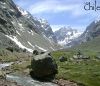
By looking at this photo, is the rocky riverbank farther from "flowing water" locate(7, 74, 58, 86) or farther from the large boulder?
the large boulder

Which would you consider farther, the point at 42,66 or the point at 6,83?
the point at 42,66

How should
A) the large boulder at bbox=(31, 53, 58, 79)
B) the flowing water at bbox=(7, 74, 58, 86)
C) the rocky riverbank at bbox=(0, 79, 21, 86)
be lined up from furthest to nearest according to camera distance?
the large boulder at bbox=(31, 53, 58, 79)
the flowing water at bbox=(7, 74, 58, 86)
the rocky riverbank at bbox=(0, 79, 21, 86)

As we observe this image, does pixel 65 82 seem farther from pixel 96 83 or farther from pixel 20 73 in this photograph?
pixel 20 73

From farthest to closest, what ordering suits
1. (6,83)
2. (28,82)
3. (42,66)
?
(42,66), (28,82), (6,83)

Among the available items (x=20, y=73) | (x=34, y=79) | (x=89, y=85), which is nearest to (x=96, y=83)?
(x=89, y=85)

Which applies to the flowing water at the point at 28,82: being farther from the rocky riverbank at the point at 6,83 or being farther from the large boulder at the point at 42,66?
the large boulder at the point at 42,66

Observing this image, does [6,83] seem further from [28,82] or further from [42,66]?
[42,66]

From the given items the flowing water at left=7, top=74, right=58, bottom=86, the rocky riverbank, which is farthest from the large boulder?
the rocky riverbank

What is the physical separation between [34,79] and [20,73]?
626 inches

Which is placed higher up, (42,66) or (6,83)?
(42,66)

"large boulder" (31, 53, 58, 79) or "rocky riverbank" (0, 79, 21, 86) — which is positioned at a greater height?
"large boulder" (31, 53, 58, 79)

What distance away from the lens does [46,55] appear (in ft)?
368

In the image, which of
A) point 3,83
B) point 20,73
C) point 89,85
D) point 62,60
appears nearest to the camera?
point 3,83

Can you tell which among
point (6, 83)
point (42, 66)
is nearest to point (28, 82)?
point (6, 83)
